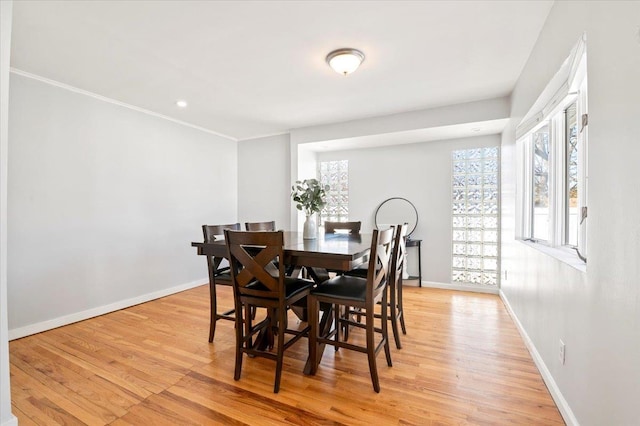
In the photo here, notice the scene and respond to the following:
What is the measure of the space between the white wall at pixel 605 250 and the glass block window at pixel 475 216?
7.33 feet

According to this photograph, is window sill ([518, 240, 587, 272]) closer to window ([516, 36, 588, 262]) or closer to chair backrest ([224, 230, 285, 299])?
window ([516, 36, 588, 262])

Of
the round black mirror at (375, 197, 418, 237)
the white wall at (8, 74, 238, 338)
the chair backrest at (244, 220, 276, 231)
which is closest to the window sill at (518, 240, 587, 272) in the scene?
the round black mirror at (375, 197, 418, 237)

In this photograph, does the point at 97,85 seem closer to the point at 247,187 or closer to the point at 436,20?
the point at 247,187

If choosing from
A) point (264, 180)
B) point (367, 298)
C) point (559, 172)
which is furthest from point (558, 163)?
point (264, 180)

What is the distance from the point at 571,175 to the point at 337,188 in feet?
10.7

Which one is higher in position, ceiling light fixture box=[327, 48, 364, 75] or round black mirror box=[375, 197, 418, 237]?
ceiling light fixture box=[327, 48, 364, 75]

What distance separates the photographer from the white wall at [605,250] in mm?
1000

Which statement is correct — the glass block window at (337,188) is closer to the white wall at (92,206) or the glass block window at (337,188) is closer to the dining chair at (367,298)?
→ the white wall at (92,206)

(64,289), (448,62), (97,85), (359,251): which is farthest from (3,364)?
(448,62)

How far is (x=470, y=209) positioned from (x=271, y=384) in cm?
339

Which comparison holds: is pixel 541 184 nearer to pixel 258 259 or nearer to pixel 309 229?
pixel 309 229

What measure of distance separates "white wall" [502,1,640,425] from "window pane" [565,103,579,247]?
0.93ft

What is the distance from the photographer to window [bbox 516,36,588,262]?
1544 mm

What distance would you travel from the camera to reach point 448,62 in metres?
2.51
